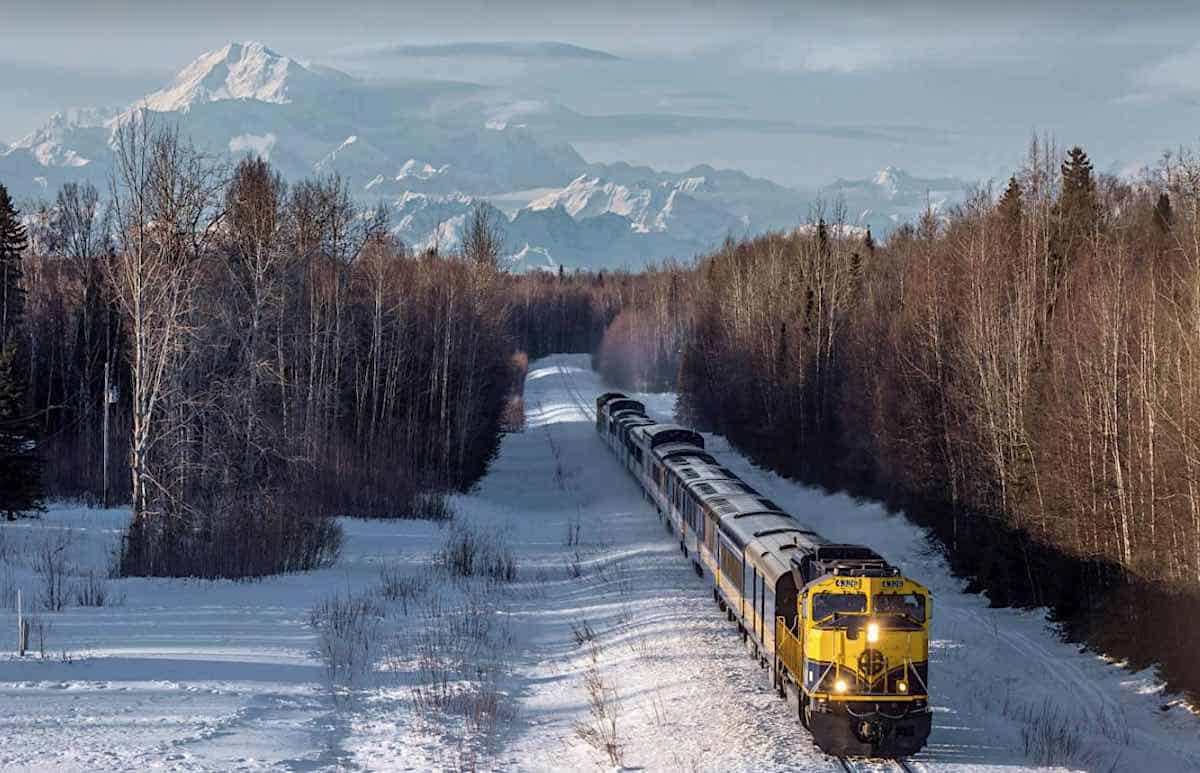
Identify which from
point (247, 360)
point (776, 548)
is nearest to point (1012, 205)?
point (776, 548)

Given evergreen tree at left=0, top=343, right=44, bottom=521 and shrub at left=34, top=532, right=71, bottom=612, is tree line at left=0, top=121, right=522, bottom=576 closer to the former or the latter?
evergreen tree at left=0, top=343, right=44, bottom=521

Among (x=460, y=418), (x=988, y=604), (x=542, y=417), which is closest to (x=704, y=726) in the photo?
(x=988, y=604)

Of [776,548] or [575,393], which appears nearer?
[776,548]

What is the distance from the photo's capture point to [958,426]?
35094mm

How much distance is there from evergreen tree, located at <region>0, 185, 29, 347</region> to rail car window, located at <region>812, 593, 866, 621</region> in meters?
44.0

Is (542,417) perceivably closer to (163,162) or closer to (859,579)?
(163,162)

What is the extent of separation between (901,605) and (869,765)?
7.10 feet

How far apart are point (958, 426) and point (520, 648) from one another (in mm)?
18427

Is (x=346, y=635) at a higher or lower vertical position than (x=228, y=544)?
lower

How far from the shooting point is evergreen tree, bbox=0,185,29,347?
50.6 m

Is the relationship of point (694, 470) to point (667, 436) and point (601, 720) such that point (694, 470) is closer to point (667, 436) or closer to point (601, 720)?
point (667, 436)

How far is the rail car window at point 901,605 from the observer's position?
15906 millimetres

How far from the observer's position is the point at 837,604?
15.9 meters

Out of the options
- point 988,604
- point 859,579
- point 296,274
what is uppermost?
point 296,274
